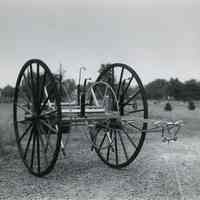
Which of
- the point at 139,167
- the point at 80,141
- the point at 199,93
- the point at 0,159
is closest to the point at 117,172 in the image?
the point at 139,167

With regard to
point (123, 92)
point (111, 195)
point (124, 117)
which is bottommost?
point (111, 195)

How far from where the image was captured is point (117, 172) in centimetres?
705

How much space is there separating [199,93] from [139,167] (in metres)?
76.6

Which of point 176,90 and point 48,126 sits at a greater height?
point 176,90

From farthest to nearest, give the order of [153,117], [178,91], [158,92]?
[178,91] < [158,92] < [153,117]

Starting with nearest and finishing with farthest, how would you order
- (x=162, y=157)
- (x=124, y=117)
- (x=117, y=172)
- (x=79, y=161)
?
1. (x=124, y=117)
2. (x=117, y=172)
3. (x=79, y=161)
4. (x=162, y=157)

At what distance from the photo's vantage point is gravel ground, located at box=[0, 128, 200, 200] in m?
5.54

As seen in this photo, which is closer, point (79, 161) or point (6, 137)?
point (79, 161)

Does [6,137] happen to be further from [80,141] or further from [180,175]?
[180,175]

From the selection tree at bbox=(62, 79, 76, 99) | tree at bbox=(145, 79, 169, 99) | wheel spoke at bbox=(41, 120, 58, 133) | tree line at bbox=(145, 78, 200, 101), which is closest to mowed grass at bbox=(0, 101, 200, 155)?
tree at bbox=(62, 79, 76, 99)

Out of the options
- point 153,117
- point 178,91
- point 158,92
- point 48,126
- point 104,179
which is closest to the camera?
point 48,126

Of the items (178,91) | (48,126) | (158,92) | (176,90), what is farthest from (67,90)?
(178,91)

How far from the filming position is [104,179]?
6.54 m

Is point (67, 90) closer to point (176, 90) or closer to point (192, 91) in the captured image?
point (176, 90)
